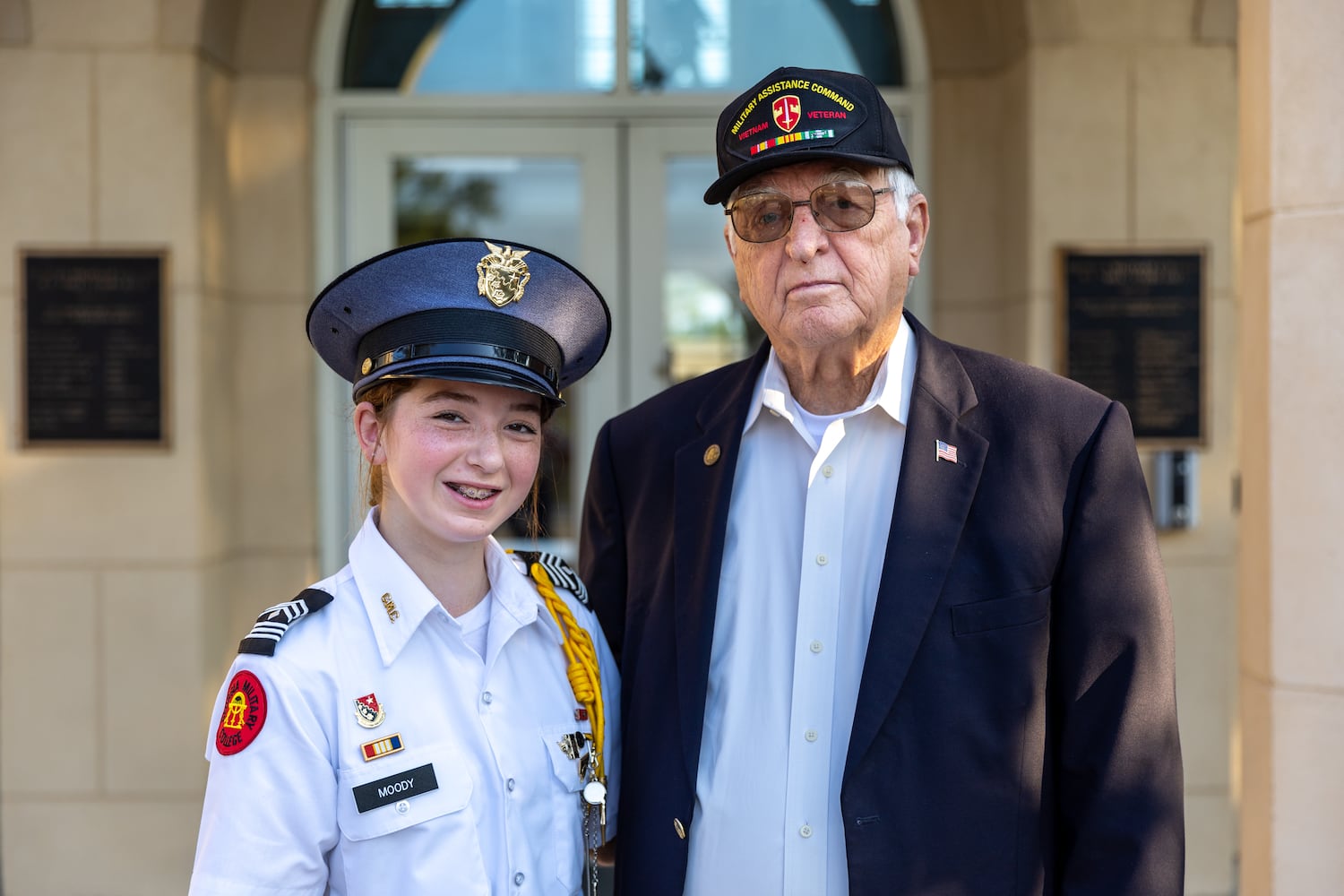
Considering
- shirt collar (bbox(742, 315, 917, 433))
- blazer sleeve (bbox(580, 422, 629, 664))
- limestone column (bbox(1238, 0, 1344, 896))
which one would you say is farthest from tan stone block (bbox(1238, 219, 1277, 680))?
blazer sleeve (bbox(580, 422, 629, 664))

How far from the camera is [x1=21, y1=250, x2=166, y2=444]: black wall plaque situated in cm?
393

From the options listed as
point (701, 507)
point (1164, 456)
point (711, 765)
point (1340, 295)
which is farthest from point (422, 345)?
point (1164, 456)

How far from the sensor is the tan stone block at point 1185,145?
405 cm

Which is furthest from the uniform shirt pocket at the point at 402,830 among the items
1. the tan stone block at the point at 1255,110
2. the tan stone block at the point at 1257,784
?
the tan stone block at the point at 1255,110

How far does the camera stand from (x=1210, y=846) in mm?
4078

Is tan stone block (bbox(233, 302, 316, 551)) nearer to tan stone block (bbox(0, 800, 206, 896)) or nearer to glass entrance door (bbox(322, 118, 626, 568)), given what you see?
glass entrance door (bbox(322, 118, 626, 568))

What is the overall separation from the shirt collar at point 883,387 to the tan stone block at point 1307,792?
3.56 ft

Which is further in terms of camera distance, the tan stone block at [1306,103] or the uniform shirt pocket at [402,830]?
the tan stone block at [1306,103]

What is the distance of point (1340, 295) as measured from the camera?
2334 millimetres

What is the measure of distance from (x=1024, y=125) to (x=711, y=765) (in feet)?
9.81

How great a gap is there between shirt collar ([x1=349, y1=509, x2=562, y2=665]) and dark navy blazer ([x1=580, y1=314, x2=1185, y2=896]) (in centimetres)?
29

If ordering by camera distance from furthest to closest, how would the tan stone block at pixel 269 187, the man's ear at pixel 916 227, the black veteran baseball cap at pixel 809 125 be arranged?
the tan stone block at pixel 269 187 → the man's ear at pixel 916 227 → the black veteran baseball cap at pixel 809 125

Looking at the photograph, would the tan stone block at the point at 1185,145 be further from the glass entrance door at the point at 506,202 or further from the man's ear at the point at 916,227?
the man's ear at the point at 916,227

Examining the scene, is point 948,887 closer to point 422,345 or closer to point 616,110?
point 422,345
